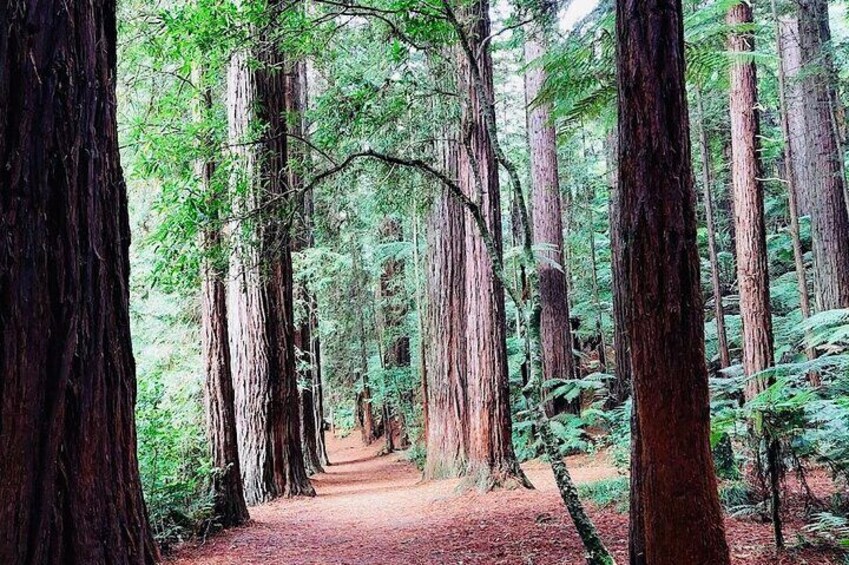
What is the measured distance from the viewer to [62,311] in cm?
255

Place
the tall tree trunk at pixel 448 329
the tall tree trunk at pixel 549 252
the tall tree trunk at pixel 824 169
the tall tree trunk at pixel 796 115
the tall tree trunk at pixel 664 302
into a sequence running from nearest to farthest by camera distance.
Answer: the tall tree trunk at pixel 664 302
the tall tree trunk at pixel 448 329
the tall tree trunk at pixel 824 169
the tall tree trunk at pixel 549 252
the tall tree trunk at pixel 796 115

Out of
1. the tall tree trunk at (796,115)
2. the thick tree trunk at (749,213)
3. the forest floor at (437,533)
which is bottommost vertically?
the forest floor at (437,533)

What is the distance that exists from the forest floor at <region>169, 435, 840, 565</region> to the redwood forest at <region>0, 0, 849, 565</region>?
0.18ft

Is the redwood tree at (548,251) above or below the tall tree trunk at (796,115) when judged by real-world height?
below

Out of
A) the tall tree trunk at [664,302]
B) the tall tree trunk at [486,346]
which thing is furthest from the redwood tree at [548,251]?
the tall tree trunk at [664,302]

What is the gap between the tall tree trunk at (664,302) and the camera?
330cm

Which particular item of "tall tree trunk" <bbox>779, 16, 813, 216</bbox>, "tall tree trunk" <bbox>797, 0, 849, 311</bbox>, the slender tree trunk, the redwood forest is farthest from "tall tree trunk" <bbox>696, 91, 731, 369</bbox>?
the slender tree trunk

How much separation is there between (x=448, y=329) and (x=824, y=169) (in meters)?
7.92

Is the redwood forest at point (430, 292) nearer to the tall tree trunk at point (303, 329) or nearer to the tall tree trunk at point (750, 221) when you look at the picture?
the tall tree trunk at point (750, 221)

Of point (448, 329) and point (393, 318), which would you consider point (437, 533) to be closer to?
point (448, 329)

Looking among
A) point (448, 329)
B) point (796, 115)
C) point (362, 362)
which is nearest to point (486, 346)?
point (448, 329)

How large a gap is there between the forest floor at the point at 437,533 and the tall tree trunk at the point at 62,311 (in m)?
3.34

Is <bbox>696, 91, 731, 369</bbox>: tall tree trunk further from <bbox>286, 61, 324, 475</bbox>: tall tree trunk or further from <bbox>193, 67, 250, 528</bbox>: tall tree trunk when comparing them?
<bbox>193, 67, 250, 528</bbox>: tall tree trunk

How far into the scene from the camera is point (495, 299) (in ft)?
29.9
